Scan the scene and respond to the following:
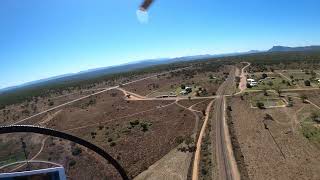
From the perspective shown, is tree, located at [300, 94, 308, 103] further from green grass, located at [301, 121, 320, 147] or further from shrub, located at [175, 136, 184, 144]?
shrub, located at [175, 136, 184, 144]

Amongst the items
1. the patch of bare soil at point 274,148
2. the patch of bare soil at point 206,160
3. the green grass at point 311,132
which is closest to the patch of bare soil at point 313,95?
the patch of bare soil at point 274,148

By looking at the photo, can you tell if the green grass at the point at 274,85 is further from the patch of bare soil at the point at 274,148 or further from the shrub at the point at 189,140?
the shrub at the point at 189,140

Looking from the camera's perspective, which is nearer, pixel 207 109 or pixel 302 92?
pixel 207 109

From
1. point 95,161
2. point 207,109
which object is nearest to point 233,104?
point 207,109

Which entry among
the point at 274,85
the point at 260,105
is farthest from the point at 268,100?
the point at 274,85

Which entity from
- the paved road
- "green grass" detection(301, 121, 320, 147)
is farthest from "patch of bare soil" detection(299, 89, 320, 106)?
the paved road

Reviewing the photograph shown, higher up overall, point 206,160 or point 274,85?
point 206,160

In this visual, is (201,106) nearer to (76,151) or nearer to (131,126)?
(131,126)

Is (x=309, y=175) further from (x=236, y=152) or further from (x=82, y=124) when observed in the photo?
(x=82, y=124)

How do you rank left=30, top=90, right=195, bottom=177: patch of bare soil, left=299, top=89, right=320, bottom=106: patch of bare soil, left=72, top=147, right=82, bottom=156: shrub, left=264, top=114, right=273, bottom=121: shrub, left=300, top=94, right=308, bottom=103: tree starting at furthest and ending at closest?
1. left=300, top=94, right=308, bottom=103: tree
2. left=299, top=89, right=320, bottom=106: patch of bare soil
3. left=264, top=114, right=273, bottom=121: shrub
4. left=30, top=90, right=195, bottom=177: patch of bare soil
5. left=72, top=147, right=82, bottom=156: shrub
